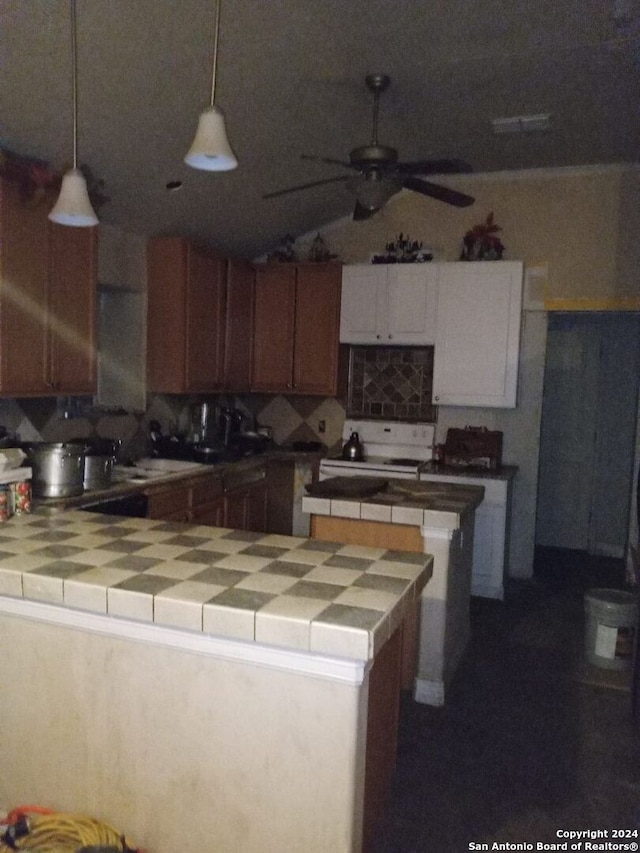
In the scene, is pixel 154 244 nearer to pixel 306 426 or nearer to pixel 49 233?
pixel 49 233

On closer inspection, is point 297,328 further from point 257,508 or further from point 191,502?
point 191,502

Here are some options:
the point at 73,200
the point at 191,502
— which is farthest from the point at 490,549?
the point at 73,200

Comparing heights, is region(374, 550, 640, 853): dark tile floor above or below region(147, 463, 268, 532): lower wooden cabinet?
below

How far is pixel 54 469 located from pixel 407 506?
4.91 feet

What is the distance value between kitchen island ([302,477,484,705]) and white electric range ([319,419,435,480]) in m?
1.55

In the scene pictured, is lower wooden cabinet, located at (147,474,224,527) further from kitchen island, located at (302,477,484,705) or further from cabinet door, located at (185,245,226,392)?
kitchen island, located at (302,477,484,705)

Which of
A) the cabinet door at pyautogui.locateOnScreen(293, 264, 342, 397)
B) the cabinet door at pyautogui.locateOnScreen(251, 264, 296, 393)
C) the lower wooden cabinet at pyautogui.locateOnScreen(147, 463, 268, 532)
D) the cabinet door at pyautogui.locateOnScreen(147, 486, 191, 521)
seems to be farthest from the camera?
the cabinet door at pyautogui.locateOnScreen(251, 264, 296, 393)

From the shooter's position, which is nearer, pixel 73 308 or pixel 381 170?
pixel 381 170

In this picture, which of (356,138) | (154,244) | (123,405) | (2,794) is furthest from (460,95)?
(2,794)

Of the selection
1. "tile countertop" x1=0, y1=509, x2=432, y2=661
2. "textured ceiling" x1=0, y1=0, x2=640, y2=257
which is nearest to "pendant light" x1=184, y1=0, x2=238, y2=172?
"textured ceiling" x1=0, y1=0, x2=640, y2=257

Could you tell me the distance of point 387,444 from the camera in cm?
500

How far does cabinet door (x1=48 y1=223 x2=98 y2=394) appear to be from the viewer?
3.06 metres

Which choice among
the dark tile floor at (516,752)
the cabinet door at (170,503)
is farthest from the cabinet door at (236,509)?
the dark tile floor at (516,752)

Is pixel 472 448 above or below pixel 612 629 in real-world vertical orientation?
above
